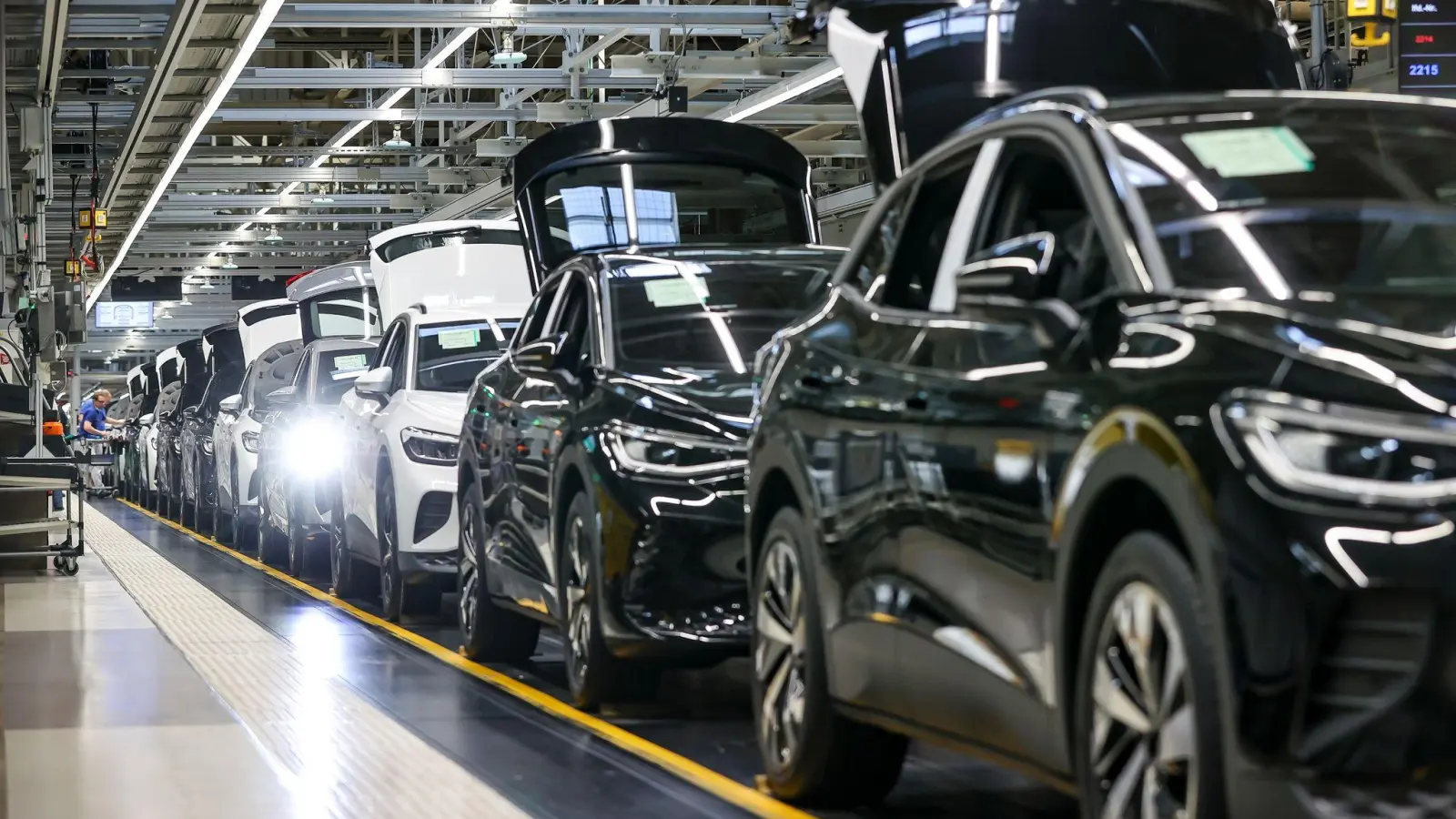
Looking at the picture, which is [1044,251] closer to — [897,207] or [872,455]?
[872,455]

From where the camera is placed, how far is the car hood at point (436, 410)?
11.8 meters

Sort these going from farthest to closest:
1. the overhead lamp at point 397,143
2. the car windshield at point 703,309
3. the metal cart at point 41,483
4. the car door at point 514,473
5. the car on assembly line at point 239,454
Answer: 1. the overhead lamp at point 397,143
2. the car on assembly line at point 239,454
3. the metal cart at point 41,483
4. the car door at point 514,473
5. the car windshield at point 703,309

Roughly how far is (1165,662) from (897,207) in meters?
2.29

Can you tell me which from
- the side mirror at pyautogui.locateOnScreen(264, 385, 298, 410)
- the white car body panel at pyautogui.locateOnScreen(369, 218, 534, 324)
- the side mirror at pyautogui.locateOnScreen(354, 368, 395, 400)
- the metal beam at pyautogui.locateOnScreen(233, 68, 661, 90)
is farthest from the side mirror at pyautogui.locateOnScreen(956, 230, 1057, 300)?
the metal beam at pyautogui.locateOnScreen(233, 68, 661, 90)

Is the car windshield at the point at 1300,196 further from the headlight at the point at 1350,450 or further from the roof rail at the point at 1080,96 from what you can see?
the headlight at the point at 1350,450

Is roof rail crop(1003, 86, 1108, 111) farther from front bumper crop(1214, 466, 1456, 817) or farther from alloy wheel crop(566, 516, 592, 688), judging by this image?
alloy wheel crop(566, 516, 592, 688)

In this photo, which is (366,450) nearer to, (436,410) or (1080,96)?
(436,410)

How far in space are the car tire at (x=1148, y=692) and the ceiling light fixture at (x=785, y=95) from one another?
15298 mm

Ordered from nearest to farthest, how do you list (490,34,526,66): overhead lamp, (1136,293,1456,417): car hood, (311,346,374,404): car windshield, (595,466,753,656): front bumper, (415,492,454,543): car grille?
(1136,293,1456,417): car hood → (595,466,753,656): front bumper → (415,492,454,543): car grille → (311,346,374,404): car windshield → (490,34,526,66): overhead lamp

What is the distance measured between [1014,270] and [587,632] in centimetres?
412

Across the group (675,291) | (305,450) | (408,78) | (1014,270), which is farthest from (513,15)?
(1014,270)

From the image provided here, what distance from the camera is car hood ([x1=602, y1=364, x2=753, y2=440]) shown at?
25.8 feet

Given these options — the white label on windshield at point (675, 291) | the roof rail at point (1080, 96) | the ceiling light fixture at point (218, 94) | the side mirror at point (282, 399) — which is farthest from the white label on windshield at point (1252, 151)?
the ceiling light fixture at point (218, 94)

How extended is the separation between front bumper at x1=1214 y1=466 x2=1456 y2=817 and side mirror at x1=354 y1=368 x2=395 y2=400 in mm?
8882
